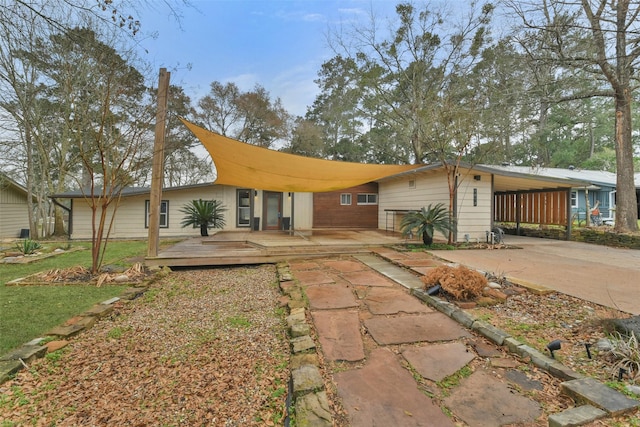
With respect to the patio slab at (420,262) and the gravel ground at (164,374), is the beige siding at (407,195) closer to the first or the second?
the patio slab at (420,262)

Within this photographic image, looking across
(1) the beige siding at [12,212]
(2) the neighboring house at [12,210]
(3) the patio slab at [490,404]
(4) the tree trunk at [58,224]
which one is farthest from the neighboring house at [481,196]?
(1) the beige siding at [12,212]

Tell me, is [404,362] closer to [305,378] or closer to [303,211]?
[305,378]

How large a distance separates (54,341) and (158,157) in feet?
10.0

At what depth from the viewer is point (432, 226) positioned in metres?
6.21

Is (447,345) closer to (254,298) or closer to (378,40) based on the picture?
(254,298)

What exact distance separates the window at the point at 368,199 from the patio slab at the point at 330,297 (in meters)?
8.18

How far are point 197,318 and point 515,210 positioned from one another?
35.8 feet

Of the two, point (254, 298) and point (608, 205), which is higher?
point (608, 205)

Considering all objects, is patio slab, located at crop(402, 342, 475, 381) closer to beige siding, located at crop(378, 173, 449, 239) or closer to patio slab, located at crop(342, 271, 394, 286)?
patio slab, located at crop(342, 271, 394, 286)

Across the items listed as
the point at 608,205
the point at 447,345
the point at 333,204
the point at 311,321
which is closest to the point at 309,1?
the point at 311,321

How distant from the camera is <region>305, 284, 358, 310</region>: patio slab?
3006 millimetres

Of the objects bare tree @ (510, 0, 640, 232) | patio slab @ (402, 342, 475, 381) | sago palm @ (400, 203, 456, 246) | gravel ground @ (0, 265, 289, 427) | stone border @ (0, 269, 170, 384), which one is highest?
bare tree @ (510, 0, 640, 232)

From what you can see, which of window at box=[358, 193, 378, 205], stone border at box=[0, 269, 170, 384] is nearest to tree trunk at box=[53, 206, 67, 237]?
stone border at box=[0, 269, 170, 384]

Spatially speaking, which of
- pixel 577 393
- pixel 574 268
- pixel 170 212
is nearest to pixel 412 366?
pixel 577 393
